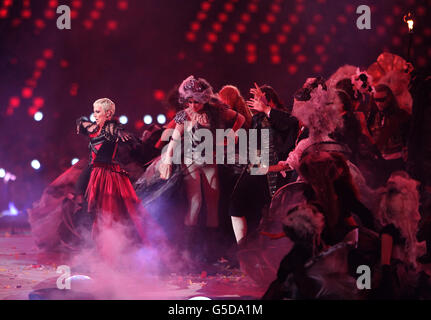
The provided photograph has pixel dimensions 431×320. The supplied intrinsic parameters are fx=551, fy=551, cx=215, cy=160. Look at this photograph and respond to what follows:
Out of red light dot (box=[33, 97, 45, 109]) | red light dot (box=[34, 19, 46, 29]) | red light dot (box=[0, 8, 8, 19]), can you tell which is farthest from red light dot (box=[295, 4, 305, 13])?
red light dot (box=[0, 8, 8, 19])

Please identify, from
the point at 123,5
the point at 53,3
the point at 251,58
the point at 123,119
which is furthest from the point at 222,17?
the point at 53,3

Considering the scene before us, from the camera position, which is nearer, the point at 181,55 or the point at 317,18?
the point at 317,18

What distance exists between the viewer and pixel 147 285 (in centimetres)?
424

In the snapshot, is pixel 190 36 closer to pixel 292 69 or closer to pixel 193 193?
pixel 292 69

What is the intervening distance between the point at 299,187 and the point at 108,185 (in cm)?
166

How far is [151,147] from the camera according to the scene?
5246mm

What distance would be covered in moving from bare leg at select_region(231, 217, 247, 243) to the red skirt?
2.51 ft

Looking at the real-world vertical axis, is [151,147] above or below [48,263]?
above

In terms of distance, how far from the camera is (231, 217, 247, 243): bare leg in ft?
14.9

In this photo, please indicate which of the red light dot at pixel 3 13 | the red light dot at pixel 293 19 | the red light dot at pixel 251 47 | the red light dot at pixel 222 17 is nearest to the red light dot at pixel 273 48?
the red light dot at pixel 251 47

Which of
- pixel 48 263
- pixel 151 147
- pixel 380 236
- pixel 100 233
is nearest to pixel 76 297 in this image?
pixel 100 233

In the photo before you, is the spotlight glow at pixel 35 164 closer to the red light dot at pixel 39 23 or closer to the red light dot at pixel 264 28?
the red light dot at pixel 39 23
